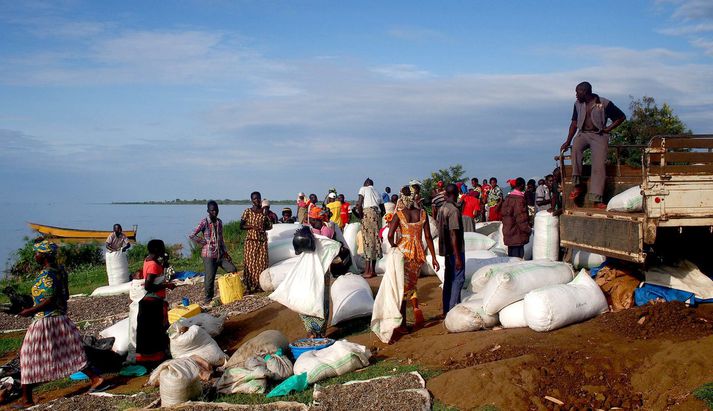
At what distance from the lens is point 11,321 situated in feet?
33.8

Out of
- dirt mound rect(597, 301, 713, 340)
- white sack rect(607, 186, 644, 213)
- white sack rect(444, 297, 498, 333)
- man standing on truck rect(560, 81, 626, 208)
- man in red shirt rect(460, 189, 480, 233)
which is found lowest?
white sack rect(444, 297, 498, 333)

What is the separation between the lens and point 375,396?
4617 millimetres

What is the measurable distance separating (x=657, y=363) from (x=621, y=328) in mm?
938

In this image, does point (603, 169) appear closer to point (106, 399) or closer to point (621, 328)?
point (621, 328)

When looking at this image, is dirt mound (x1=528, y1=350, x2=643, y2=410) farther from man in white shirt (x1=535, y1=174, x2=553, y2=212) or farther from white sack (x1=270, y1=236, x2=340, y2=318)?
man in white shirt (x1=535, y1=174, x2=553, y2=212)

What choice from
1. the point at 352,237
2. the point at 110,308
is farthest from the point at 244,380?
the point at 110,308

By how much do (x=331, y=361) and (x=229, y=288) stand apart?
407cm

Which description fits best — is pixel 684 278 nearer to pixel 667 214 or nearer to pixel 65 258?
pixel 667 214

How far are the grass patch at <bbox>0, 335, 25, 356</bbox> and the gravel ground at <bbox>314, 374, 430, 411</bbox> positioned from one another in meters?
5.53

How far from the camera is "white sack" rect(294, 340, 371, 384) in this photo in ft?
17.4

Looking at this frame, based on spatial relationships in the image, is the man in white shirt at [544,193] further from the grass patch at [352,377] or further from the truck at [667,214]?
the grass patch at [352,377]

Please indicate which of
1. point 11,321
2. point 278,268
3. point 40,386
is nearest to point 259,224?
point 278,268

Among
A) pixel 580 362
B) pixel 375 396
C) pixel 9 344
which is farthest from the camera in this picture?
pixel 9 344

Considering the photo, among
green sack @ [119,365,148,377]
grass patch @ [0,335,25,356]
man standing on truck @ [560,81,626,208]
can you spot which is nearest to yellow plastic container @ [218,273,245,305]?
green sack @ [119,365,148,377]
